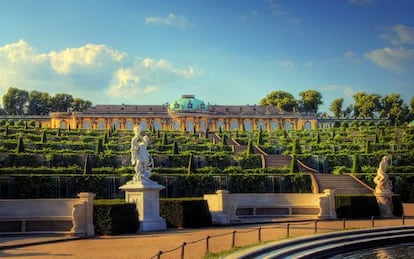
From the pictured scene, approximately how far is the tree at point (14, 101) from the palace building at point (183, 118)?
11.3 m

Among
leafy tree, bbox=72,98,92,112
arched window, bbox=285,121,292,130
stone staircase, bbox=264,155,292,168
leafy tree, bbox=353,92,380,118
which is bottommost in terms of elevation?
stone staircase, bbox=264,155,292,168

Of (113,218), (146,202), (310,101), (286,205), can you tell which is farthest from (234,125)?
(113,218)

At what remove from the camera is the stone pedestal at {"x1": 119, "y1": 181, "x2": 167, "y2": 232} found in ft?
68.8

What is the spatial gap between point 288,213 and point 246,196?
2298 mm

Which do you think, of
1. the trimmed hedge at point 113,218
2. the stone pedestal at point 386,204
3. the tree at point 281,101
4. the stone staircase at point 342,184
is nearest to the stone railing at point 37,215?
the trimmed hedge at point 113,218

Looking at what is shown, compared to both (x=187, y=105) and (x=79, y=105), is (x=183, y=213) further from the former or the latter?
(x=79, y=105)

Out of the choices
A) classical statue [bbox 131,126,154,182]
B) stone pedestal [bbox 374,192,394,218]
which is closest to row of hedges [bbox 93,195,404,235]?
stone pedestal [bbox 374,192,394,218]

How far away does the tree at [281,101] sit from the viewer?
419ft

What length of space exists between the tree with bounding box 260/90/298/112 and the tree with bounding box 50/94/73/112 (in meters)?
46.2

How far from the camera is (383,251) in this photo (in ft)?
55.6

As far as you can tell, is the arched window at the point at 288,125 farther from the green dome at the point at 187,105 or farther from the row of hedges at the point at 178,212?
the row of hedges at the point at 178,212

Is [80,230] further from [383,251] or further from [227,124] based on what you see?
[227,124]

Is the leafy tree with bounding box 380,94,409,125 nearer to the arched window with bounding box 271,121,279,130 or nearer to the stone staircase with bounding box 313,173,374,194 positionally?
the arched window with bounding box 271,121,279,130

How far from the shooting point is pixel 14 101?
410ft
